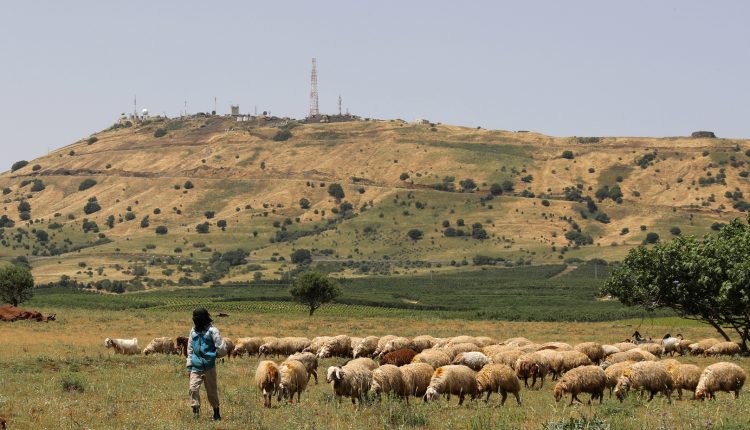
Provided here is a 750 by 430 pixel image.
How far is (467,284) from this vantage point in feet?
445

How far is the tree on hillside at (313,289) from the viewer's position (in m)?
76.8

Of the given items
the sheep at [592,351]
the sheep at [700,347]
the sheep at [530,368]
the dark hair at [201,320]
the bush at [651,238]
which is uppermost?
the dark hair at [201,320]


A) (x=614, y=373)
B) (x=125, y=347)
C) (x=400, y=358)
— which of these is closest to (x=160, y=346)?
(x=125, y=347)

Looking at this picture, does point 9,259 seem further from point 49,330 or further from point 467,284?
point 49,330

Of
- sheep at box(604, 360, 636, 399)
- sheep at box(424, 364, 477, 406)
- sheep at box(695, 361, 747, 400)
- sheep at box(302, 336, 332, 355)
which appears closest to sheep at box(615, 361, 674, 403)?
sheep at box(604, 360, 636, 399)

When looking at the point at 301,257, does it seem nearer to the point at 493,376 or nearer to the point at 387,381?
the point at 493,376

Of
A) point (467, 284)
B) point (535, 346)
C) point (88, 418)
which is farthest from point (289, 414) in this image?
point (467, 284)

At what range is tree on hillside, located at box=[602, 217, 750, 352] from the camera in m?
38.3

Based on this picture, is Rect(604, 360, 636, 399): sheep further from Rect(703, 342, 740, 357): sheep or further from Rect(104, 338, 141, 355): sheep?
Rect(104, 338, 141, 355): sheep

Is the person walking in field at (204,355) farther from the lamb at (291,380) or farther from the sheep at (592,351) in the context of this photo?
the sheep at (592,351)

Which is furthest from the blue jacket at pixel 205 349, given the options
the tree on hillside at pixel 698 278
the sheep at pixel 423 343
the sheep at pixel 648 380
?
the tree on hillside at pixel 698 278

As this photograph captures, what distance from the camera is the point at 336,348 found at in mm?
38375

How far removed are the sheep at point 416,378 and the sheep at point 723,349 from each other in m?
20.0

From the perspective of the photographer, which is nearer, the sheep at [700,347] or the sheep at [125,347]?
the sheep at [125,347]
